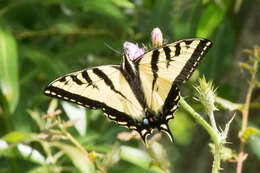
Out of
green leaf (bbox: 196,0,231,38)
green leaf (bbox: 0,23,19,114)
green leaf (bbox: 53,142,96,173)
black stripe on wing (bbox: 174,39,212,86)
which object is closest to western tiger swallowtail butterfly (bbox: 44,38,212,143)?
black stripe on wing (bbox: 174,39,212,86)

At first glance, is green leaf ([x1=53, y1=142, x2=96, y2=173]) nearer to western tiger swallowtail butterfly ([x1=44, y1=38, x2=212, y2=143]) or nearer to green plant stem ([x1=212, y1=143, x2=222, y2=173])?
western tiger swallowtail butterfly ([x1=44, y1=38, x2=212, y2=143])

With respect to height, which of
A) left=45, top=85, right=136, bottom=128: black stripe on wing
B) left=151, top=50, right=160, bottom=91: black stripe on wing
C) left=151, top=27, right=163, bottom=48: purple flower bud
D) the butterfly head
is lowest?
the butterfly head

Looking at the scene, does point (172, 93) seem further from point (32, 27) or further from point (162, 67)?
point (32, 27)

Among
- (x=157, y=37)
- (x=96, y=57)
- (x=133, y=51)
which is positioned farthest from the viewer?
(x=96, y=57)

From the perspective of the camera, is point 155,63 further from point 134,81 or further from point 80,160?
point 80,160

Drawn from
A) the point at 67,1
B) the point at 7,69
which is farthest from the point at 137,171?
the point at 67,1

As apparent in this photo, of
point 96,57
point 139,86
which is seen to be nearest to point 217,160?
point 139,86

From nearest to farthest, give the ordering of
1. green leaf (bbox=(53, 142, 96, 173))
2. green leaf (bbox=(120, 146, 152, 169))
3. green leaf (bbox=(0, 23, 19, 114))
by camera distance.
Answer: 1. green leaf (bbox=(53, 142, 96, 173))
2. green leaf (bbox=(120, 146, 152, 169))
3. green leaf (bbox=(0, 23, 19, 114))
